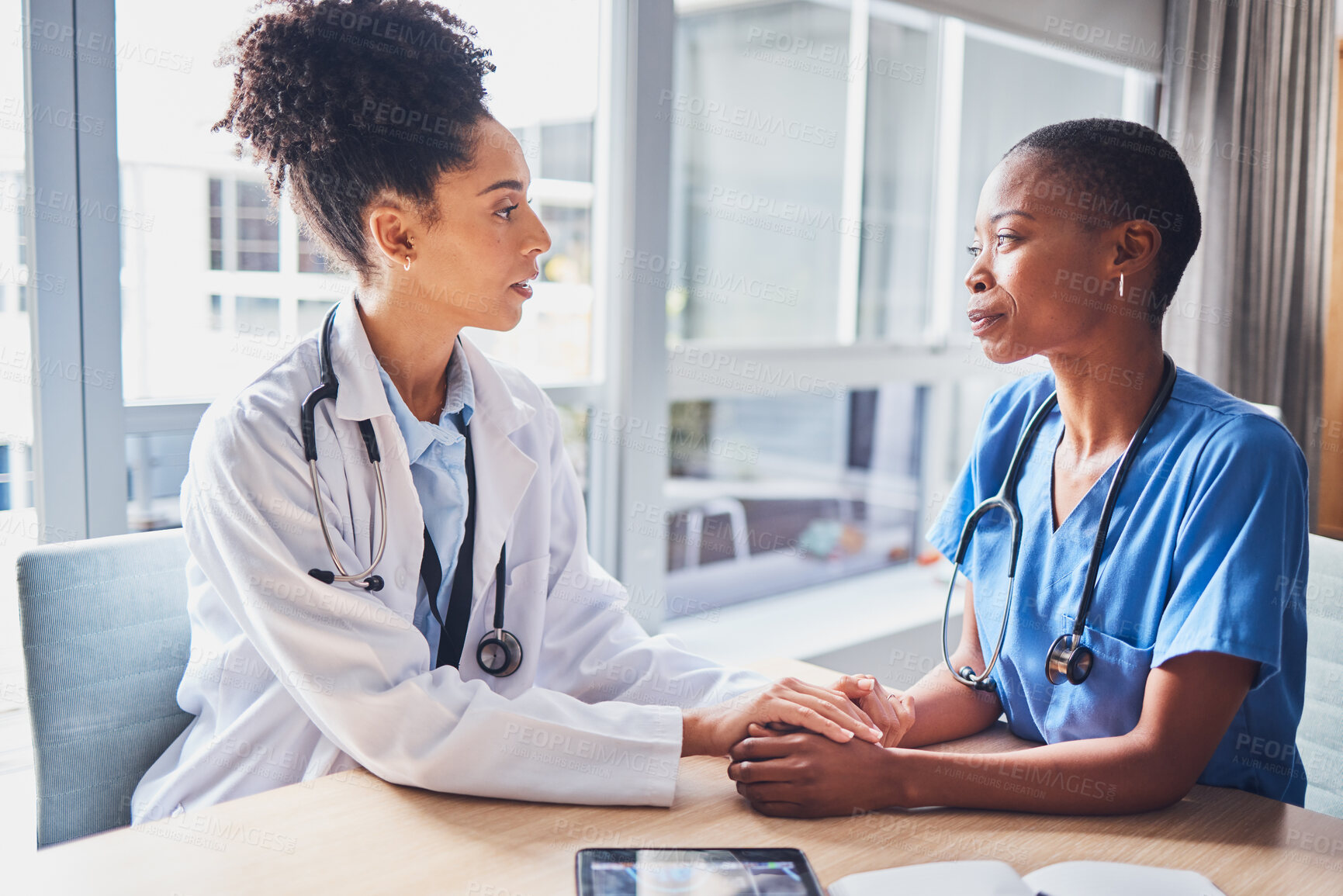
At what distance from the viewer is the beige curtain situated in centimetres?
338

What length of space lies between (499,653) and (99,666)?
489mm

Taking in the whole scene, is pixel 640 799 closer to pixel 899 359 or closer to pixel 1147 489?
pixel 1147 489

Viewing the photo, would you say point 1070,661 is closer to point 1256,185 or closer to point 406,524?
point 406,524

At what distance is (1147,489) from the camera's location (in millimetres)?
1185

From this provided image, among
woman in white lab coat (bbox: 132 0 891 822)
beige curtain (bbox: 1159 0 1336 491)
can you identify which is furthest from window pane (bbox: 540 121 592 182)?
beige curtain (bbox: 1159 0 1336 491)

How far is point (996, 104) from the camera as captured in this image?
11.4ft

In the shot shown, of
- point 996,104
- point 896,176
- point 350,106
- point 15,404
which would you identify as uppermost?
point 996,104

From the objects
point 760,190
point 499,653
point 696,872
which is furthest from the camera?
point 760,190

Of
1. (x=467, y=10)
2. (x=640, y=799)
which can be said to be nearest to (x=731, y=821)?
(x=640, y=799)

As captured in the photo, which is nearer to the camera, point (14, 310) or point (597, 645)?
point (597, 645)

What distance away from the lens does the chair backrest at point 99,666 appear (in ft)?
3.99

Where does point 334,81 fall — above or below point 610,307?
above

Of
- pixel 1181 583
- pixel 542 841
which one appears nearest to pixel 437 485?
pixel 542 841

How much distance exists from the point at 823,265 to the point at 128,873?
300cm
